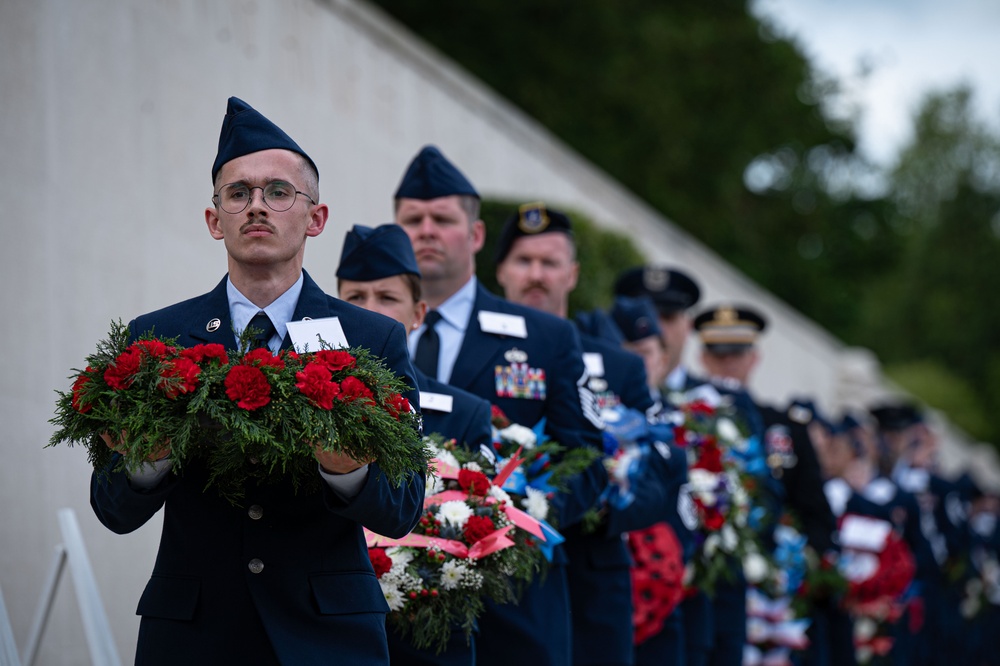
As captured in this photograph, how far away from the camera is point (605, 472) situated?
19.7 feet

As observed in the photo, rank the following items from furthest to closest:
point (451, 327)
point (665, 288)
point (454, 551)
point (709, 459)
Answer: point (665, 288), point (709, 459), point (451, 327), point (454, 551)

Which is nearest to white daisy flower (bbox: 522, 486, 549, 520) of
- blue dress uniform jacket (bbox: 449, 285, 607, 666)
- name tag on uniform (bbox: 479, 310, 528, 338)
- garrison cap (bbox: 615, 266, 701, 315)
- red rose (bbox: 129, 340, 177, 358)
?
blue dress uniform jacket (bbox: 449, 285, 607, 666)

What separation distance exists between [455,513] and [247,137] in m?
1.75

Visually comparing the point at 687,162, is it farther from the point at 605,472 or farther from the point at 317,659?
the point at 317,659

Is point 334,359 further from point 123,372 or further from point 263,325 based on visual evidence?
point 123,372

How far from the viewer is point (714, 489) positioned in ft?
27.5

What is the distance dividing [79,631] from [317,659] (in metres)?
3.98

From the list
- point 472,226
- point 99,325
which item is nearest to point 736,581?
point 472,226

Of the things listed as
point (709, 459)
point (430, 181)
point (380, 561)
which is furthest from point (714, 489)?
point (380, 561)

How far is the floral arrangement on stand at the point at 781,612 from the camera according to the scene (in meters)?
9.89

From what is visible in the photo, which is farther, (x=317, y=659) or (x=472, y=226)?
(x=472, y=226)

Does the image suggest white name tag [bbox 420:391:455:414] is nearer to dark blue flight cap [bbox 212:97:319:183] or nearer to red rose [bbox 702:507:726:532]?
dark blue flight cap [bbox 212:97:319:183]

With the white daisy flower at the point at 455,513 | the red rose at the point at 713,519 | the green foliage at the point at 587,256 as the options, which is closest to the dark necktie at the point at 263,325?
the white daisy flower at the point at 455,513

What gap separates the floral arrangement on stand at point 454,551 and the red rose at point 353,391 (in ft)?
4.56
